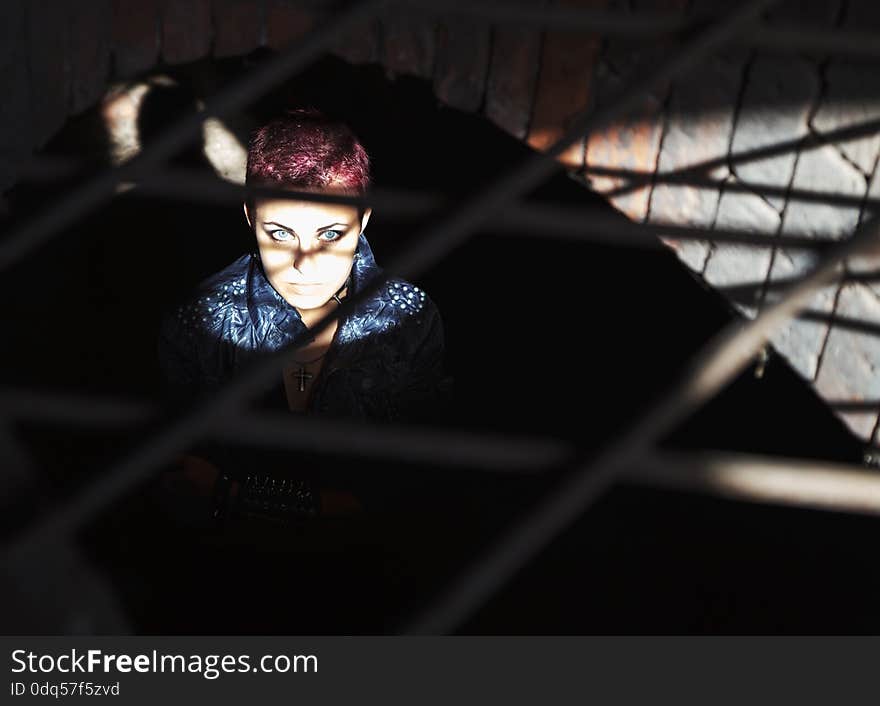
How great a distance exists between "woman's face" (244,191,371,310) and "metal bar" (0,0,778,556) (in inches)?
47.3

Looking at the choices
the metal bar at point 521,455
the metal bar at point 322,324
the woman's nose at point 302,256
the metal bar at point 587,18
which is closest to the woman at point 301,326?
the woman's nose at point 302,256

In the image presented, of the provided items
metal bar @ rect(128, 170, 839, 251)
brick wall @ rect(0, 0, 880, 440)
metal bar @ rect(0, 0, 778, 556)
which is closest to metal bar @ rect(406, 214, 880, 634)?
metal bar @ rect(128, 170, 839, 251)

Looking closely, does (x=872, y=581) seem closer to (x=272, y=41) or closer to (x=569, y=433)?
(x=569, y=433)

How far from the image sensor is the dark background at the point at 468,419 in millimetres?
3338

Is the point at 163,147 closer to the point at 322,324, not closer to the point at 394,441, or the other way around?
the point at 322,324

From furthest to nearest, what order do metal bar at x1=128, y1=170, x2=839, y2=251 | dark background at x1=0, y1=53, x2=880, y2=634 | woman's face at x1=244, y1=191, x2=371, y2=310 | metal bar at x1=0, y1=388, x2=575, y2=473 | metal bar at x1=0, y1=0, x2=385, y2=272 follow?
dark background at x1=0, y1=53, x2=880, y2=634
woman's face at x1=244, y1=191, x2=371, y2=310
metal bar at x1=128, y1=170, x2=839, y2=251
metal bar at x1=0, y1=0, x2=385, y2=272
metal bar at x1=0, y1=388, x2=575, y2=473

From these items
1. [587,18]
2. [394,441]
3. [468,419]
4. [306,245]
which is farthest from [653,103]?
[468,419]

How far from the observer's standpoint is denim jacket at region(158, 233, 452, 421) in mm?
2891

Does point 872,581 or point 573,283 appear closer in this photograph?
point 872,581

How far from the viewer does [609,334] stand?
17.0 ft

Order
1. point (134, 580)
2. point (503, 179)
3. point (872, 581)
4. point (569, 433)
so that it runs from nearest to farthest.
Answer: point (503, 179)
point (134, 580)
point (872, 581)
point (569, 433)

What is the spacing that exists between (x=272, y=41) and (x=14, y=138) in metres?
1.03

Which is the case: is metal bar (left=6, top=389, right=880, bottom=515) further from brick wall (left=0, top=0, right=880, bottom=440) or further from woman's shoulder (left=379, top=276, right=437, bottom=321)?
woman's shoulder (left=379, top=276, right=437, bottom=321)
